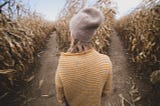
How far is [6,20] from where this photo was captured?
4.34 m

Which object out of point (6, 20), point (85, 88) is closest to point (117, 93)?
point (6, 20)

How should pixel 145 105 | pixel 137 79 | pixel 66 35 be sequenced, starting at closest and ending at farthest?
1. pixel 145 105
2. pixel 137 79
3. pixel 66 35

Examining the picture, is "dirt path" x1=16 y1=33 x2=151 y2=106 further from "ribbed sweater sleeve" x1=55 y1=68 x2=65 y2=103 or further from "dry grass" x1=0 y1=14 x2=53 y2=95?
"ribbed sweater sleeve" x1=55 y1=68 x2=65 y2=103

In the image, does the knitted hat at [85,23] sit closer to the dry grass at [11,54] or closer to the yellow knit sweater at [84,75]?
the yellow knit sweater at [84,75]

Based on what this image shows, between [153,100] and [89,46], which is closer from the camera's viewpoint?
[89,46]

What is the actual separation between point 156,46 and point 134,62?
131cm

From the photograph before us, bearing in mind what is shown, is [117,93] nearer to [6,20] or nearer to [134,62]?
[134,62]

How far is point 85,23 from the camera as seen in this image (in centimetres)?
218

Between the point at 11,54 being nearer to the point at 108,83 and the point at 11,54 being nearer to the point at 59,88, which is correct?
the point at 59,88

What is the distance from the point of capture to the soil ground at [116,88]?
14.2ft

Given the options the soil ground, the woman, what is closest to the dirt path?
the soil ground

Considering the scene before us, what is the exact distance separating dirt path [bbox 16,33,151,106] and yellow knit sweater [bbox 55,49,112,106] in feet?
6.16

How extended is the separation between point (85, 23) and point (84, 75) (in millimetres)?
374

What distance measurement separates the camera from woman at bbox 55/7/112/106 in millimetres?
2209
